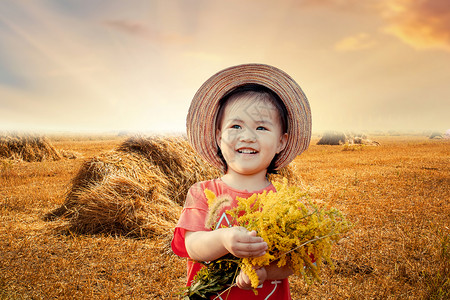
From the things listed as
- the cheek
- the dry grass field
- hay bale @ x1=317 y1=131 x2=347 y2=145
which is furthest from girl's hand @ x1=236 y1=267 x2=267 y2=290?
hay bale @ x1=317 y1=131 x2=347 y2=145

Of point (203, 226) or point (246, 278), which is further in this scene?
point (203, 226)

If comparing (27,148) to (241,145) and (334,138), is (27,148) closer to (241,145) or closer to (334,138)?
(241,145)

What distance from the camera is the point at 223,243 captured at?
1.44 meters

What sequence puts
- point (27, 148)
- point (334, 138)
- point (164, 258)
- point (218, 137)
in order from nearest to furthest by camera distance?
point (218, 137) → point (164, 258) → point (27, 148) → point (334, 138)

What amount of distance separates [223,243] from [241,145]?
1.83 feet

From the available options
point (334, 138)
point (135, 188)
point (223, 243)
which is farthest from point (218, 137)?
point (334, 138)

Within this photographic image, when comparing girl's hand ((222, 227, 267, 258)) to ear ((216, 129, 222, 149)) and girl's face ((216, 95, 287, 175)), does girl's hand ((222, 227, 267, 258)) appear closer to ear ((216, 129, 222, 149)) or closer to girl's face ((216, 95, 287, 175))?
girl's face ((216, 95, 287, 175))

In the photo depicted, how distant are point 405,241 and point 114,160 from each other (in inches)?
187

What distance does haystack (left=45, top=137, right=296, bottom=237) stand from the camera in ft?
17.2

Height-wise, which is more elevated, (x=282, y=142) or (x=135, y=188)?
(x=282, y=142)

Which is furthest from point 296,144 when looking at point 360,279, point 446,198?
point 446,198

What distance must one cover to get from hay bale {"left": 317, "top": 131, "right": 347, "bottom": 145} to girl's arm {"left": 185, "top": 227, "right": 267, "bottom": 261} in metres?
27.3

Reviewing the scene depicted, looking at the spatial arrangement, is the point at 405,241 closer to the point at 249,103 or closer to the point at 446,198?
the point at 446,198

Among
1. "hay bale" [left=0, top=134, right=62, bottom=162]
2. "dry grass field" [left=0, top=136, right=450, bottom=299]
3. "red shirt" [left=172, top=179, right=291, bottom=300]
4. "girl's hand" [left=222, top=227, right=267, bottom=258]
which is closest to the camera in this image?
"girl's hand" [left=222, top=227, right=267, bottom=258]
